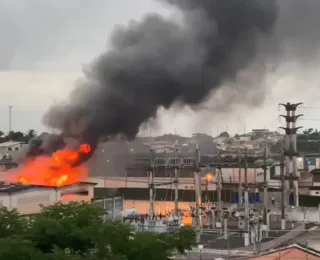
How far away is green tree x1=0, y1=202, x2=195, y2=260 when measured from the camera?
7.77m

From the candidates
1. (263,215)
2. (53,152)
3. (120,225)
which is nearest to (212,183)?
(263,215)

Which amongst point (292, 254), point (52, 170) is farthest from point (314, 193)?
point (292, 254)

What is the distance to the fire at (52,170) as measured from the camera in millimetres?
21406

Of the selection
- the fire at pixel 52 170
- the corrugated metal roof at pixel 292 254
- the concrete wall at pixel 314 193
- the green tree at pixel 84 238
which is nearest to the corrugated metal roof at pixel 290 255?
the corrugated metal roof at pixel 292 254

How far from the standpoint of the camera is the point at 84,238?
25.7 feet

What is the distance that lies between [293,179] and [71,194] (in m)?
9.21

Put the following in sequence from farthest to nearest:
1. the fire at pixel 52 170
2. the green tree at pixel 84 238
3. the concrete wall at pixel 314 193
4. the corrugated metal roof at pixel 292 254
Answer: the concrete wall at pixel 314 193 → the fire at pixel 52 170 → the corrugated metal roof at pixel 292 254 → the green tree at pixel 84 238

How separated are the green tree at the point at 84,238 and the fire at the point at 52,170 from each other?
1288 centimetres

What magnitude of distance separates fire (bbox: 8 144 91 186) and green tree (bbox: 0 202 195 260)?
42.3ft

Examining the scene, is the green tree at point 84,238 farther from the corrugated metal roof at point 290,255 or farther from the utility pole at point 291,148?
the utility pole at point 291,148

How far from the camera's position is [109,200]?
19.8 m

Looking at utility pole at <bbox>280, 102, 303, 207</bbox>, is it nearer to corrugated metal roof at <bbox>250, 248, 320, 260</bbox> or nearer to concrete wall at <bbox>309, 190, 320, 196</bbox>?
concrete wall at <bbox>309, 190, 320, 196</bbox>

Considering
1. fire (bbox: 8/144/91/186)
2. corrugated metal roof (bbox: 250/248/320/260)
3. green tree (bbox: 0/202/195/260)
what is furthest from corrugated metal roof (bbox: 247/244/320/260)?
fire (bbox: 8/144/91/186)

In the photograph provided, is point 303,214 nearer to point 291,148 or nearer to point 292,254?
point 291,148
